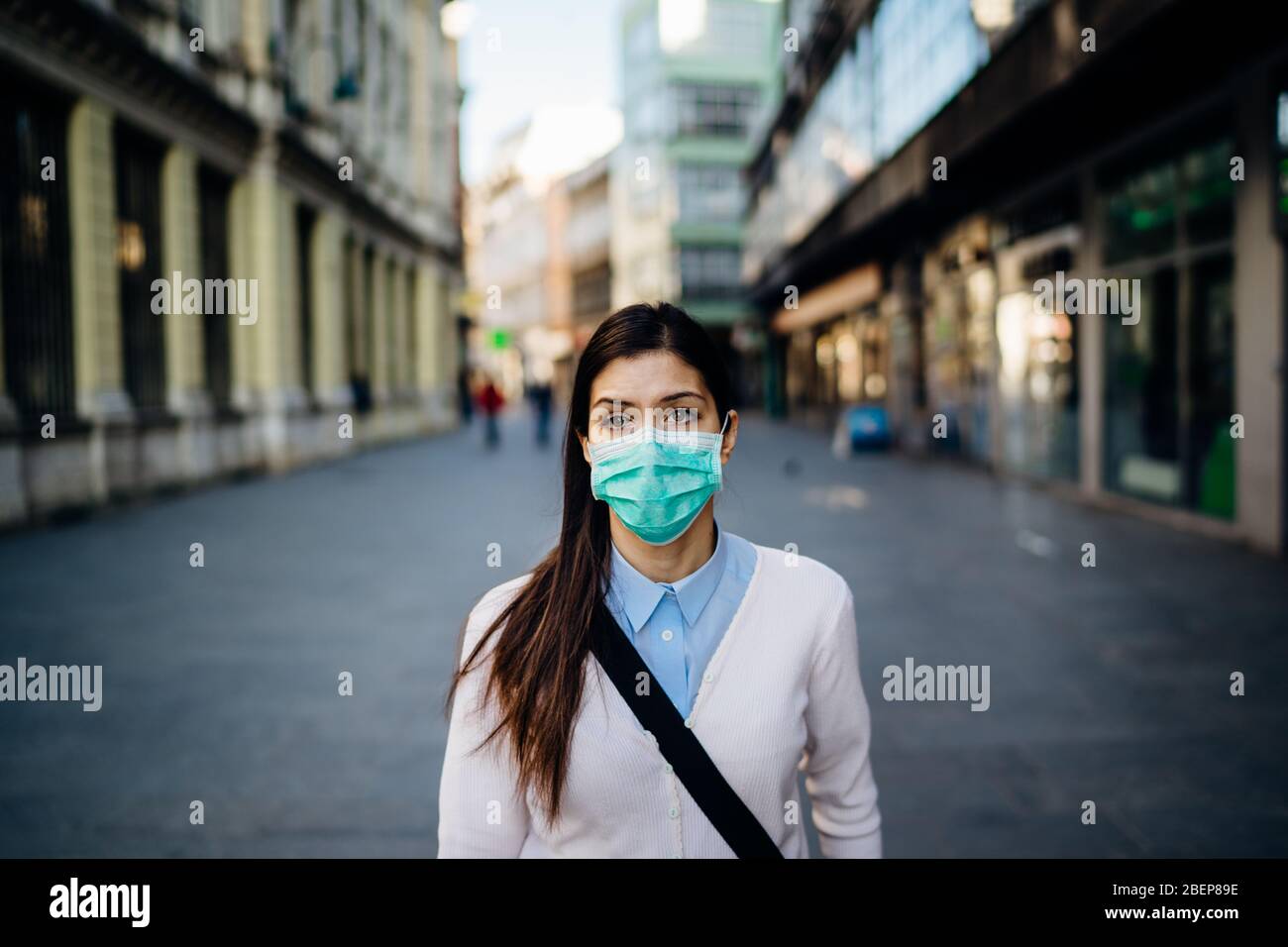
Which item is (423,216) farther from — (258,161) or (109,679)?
(109,679)

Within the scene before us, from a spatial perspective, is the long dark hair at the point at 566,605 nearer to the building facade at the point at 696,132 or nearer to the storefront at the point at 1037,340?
the storefront at the point at 1037,340

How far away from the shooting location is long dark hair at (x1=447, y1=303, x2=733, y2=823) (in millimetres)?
1918

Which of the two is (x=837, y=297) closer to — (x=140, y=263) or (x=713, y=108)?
(x=140, y=263)

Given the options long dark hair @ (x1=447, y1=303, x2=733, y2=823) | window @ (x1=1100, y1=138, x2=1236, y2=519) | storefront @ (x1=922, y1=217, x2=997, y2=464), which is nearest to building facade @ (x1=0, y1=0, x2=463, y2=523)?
long dark hair @ (x1=447, y1=303, x2=733, y2=823)

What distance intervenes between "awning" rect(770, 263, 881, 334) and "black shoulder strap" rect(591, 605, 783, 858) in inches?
1029

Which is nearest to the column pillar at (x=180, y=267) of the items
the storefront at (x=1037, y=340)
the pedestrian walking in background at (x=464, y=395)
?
the storefront at (x=1037, y=340)

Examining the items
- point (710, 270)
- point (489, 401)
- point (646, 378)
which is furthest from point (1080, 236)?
point (710, 270)

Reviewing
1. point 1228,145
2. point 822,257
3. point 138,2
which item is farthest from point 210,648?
point 822,257

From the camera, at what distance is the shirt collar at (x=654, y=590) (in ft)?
6.61

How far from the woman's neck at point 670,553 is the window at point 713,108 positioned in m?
56.6

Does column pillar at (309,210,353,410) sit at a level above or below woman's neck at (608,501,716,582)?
above

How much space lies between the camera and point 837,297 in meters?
32.4

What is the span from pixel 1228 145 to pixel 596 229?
61.6 m

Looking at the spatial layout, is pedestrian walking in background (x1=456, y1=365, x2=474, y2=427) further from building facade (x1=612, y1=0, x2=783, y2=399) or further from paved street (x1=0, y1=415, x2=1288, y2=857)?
paved street (x1=0, y1=415, x2=1288, y2=857)
